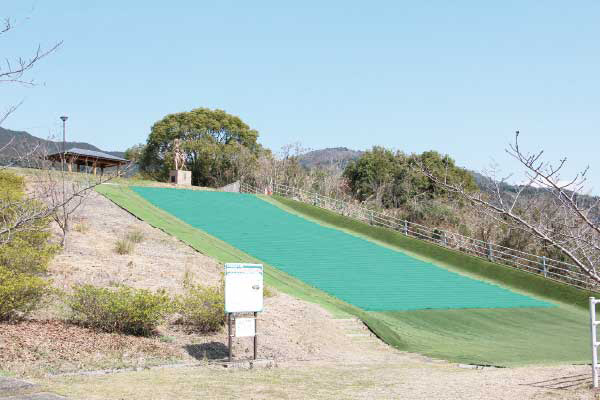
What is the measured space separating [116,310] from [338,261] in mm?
14886

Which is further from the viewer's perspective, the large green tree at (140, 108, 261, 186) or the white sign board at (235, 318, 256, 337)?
the large green tree at (140, 108, 261, 186)

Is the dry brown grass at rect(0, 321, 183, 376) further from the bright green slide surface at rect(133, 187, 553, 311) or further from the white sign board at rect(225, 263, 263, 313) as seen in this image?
the bright green slide surface at rect(133, 187, 553, 311)

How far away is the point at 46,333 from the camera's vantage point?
1187cm

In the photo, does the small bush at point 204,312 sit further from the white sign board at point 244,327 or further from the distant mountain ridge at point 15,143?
the distant mountain ridge at point 15,143

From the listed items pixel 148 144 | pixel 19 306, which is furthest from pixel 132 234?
→ pixel 148 144

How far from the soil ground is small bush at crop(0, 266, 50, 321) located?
1.53 feet

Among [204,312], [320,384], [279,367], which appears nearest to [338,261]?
[204,312]

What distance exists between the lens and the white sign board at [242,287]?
12156 millimetres

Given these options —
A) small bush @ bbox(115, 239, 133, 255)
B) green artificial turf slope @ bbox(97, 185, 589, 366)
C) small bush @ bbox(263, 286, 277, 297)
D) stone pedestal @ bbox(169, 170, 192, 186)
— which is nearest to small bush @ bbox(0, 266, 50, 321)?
small bush @ bbox(263, 286, 277, 297)

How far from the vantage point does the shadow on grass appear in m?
12.4

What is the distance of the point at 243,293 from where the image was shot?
12297mm

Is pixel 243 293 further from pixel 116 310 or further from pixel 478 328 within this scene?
pixel 478 328

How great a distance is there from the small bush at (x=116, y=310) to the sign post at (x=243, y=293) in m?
1.57

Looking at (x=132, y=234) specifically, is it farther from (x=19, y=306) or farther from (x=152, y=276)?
(x=19, y=306)
